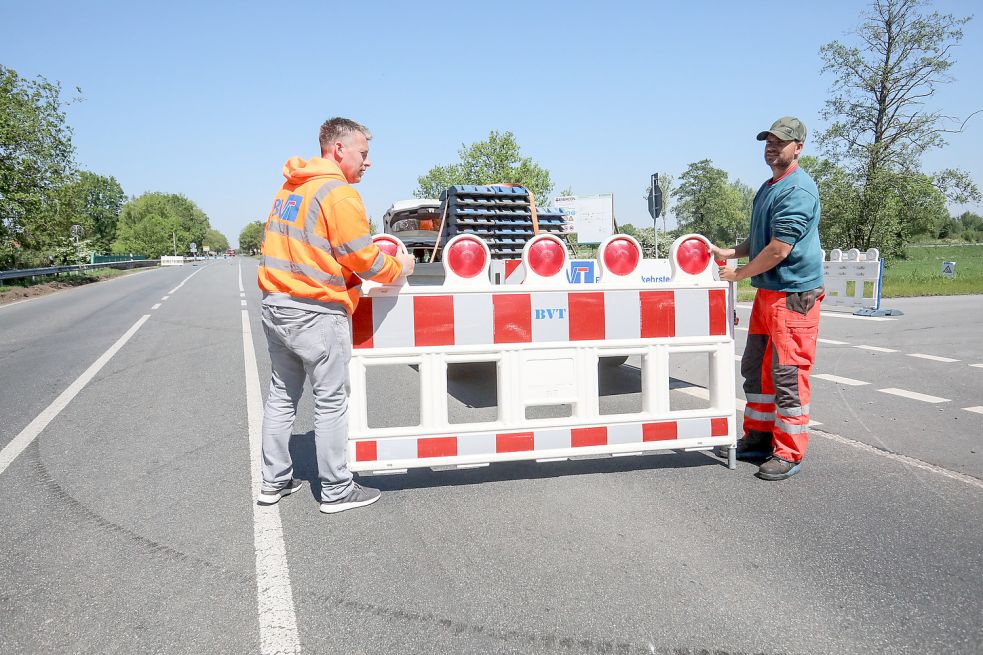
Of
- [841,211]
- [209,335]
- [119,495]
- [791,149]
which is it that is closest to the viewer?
[119,495]

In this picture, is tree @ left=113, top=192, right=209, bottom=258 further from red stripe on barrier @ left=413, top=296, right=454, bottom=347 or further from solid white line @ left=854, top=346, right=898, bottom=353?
red stripe on barrier @ left=413, top=296, right=454, bottom=347

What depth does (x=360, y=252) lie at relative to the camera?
3.37 metres

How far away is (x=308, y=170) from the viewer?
11.5 ft

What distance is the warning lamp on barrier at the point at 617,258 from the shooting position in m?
4.01

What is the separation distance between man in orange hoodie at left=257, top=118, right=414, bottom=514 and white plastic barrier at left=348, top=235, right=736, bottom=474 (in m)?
0.15

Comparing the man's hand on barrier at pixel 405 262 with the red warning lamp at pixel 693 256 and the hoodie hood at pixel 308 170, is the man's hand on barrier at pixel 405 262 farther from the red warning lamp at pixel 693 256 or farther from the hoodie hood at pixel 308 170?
the red warning lamp at pixel 693 256

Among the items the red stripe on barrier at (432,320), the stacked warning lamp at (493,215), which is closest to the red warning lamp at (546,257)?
the red stripe on barrier at (432,320)

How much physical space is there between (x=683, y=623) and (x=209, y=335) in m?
10.8

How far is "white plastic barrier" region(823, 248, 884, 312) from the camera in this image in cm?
1423

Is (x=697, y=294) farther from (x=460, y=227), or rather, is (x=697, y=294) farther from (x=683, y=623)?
(x=460, y=227)

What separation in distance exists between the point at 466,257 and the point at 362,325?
2.25 feet

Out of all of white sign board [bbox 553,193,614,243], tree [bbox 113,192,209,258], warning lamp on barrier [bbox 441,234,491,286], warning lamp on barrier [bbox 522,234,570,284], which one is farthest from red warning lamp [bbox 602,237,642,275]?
tree [bbox 113,192,209,258]

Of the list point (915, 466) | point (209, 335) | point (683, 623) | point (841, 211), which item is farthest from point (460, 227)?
point (841, 211)

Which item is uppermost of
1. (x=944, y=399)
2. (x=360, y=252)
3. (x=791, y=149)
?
(x=791, y=149)
